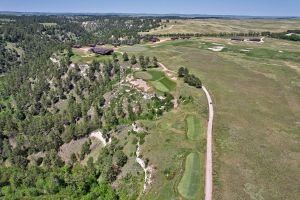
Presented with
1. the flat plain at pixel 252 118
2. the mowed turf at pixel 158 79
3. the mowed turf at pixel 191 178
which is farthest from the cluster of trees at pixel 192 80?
the mowed turf at pixel 191 178

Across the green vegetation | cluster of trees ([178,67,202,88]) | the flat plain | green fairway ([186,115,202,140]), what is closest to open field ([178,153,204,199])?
the flat plain

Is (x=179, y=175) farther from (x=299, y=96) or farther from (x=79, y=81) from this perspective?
(x=79, y=81)

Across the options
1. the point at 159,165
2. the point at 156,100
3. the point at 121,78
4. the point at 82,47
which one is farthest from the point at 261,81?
the point at 82,47

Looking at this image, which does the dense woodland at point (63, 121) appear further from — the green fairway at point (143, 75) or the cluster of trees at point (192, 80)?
the cluster of trees at point (192, 80)

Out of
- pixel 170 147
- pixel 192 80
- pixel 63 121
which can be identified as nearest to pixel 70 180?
pixel 170 147

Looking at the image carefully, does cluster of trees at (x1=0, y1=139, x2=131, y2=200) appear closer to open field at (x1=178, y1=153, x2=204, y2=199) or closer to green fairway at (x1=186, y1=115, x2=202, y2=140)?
open field at (x1=178, y1=153, x2=204, y2=199)
